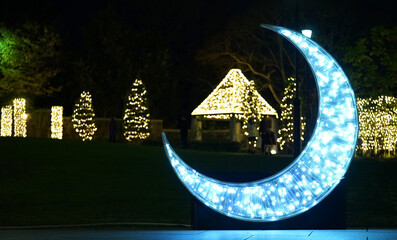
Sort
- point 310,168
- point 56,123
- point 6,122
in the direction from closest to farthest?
point 310,168 < point 6,122 < point 56,123

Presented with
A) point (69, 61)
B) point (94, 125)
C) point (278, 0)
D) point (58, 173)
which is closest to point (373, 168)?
point (58, 173)

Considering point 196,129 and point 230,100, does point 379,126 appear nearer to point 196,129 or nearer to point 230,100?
point 230,100

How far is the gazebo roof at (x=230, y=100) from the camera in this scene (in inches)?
1772

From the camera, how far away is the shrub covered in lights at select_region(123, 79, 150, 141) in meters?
48.1

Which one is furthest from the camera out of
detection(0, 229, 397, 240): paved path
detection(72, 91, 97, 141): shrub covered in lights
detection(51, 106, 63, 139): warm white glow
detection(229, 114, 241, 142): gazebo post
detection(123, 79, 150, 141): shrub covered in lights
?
detection(72, 91, 97, 141): shrub covered in lights

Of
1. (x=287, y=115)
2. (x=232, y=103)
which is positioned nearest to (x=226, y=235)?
(x=287, y=115)

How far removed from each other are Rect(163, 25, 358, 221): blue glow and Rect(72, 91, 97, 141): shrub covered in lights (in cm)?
3787

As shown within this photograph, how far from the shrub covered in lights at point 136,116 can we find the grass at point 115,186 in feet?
59.5

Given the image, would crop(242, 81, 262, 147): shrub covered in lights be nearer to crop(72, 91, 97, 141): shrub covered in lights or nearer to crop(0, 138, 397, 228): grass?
crop(72, 91, 97, 141): shrub covered in lights

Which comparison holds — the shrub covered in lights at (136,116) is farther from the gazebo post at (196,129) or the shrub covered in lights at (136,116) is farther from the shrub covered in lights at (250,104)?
the shrub covered in lights at (250,104)

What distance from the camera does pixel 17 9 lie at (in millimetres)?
51312

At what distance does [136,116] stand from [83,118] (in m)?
3.53

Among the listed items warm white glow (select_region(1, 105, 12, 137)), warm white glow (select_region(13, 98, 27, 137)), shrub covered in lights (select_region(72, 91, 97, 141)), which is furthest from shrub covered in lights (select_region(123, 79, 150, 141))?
warm white glow (select_region(1, 105, 12, 137))

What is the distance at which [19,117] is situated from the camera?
44438 mm
